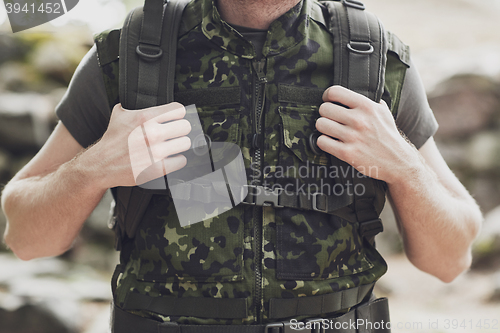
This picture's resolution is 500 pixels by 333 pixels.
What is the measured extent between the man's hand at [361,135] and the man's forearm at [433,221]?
0.36 ft

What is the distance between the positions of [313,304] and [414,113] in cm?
89

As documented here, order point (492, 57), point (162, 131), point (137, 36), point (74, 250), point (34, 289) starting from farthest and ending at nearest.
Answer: point (492, 57)
point (74, 250)
point (34, 289)
point (137, 36)
point (162, 131)

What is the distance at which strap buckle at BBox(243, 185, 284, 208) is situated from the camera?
1.42 m

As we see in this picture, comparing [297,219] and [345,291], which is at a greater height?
[297,219]

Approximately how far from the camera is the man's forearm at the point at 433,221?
5.01 feet

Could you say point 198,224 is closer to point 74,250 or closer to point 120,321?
point 120,321

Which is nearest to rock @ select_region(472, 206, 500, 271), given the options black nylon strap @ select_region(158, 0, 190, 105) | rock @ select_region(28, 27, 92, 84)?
black nylon strap @ select_region(158, 0, 190, 105)

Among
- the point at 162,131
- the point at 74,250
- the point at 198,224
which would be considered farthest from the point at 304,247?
the point at 74,250

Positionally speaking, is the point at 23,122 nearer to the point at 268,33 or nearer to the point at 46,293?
the point at 46,293

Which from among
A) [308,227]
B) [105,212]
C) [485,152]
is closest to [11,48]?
[105,212]

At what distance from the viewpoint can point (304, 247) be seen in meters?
1.45

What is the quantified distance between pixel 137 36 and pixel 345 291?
1.26m

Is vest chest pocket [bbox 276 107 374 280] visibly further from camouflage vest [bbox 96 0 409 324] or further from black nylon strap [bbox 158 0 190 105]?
black nylon strap [bbox 158 0 190 105]

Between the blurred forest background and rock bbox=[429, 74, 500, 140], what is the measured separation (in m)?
0.02
